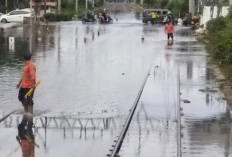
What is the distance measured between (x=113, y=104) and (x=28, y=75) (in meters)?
3.94

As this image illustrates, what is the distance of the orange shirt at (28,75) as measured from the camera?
14.1m

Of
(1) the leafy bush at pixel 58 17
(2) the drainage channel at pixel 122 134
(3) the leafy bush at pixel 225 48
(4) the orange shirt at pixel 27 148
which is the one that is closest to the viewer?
(4) the orange shirt at pixel 27 148

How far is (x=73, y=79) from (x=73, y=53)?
10.9 metres

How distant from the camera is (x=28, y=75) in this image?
14.2 m

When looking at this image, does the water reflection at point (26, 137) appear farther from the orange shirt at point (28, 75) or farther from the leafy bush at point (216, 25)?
the leafy bush at point (216, 25)

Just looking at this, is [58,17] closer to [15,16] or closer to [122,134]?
[15,16]

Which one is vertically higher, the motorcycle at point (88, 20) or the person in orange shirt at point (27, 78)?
the person in orange shirt at point (27, 78)

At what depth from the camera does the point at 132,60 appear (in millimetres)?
30203

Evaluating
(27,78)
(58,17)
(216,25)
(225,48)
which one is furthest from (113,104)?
(58,17)

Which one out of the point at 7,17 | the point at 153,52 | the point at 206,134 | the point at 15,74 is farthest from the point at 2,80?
the point at 7,17

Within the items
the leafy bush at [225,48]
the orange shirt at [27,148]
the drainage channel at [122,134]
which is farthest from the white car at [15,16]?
the orange shirt at [27,148]

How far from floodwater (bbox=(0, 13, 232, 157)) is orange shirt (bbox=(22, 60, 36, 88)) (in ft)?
2.92

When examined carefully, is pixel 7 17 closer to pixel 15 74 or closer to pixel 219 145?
pixel 15 74

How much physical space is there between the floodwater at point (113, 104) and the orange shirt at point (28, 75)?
35.1 inches
